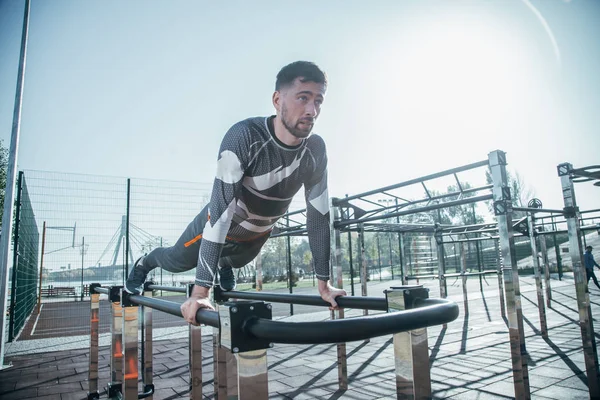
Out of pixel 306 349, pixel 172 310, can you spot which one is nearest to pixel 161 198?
pixel 306 349

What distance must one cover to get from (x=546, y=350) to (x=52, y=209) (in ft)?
25.9

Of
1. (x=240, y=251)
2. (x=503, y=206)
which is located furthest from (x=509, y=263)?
(x=240, y=251)

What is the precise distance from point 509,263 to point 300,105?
7.90ft

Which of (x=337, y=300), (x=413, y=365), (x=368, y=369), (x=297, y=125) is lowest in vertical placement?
(x=368, y=369)

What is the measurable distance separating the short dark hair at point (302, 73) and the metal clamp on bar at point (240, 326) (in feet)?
3.73

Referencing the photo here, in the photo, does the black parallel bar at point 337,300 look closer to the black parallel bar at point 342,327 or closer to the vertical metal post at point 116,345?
the black parallel bar at point 342,327

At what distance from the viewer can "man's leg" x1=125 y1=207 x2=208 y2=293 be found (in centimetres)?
223

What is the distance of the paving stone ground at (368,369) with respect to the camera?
3.50 metres

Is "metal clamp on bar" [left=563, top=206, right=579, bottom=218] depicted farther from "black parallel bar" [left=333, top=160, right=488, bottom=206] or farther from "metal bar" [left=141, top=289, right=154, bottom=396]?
"metal bar" [left=141, top=289, right=154, bottom=396]

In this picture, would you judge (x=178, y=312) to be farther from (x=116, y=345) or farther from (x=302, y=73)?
(x=116, y=345)

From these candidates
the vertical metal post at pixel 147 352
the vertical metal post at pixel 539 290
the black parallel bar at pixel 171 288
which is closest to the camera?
the black parallel bar at pixel 171 288

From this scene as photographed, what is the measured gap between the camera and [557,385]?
3.42m

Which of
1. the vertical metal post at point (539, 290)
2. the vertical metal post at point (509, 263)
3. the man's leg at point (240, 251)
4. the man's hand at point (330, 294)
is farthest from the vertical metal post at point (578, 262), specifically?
the man's leg at point (240, 251)

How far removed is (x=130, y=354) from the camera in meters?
2.34
